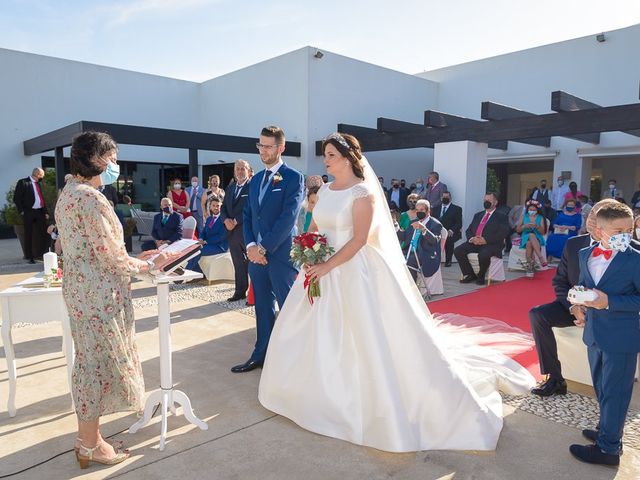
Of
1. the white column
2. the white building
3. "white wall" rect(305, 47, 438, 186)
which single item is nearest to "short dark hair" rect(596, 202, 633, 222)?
the white column

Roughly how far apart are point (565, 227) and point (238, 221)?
699 cm

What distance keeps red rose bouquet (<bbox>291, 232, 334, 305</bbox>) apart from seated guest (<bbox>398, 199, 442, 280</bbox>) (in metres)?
4.12

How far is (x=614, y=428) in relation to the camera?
2785 mm

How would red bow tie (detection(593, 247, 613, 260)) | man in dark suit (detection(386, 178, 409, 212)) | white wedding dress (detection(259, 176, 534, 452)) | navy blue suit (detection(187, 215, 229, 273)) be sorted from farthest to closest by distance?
man in dark suit (detection(386, 178, 409, 212))
navy blue suit (detection(187, 215, 229, 273))
white wedding dress (detection(259, 176, 534, 452))
red bow tie (detection(593, 247, 613, 260))

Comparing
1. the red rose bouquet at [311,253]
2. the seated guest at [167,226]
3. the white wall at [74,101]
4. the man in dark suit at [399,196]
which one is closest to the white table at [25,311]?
the red rose bouquet at [311,253]

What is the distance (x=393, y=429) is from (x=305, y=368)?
71 centimetres

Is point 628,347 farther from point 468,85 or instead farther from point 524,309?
point 468,85

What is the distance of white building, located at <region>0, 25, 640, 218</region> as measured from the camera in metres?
15.5

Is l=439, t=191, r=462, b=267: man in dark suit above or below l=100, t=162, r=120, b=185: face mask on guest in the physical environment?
below

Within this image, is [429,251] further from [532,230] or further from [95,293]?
Result: [95,293]

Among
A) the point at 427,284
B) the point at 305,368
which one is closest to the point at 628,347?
the point at 305,368

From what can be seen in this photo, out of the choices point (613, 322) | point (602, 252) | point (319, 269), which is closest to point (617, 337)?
point (613, 322)

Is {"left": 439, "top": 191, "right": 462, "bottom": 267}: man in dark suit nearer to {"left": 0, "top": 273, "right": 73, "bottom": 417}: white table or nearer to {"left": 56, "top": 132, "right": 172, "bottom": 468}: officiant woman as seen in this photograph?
{"left": 0, "top": 273, "right": 73, "bottom": 417}: white table

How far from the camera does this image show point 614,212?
2688mm
